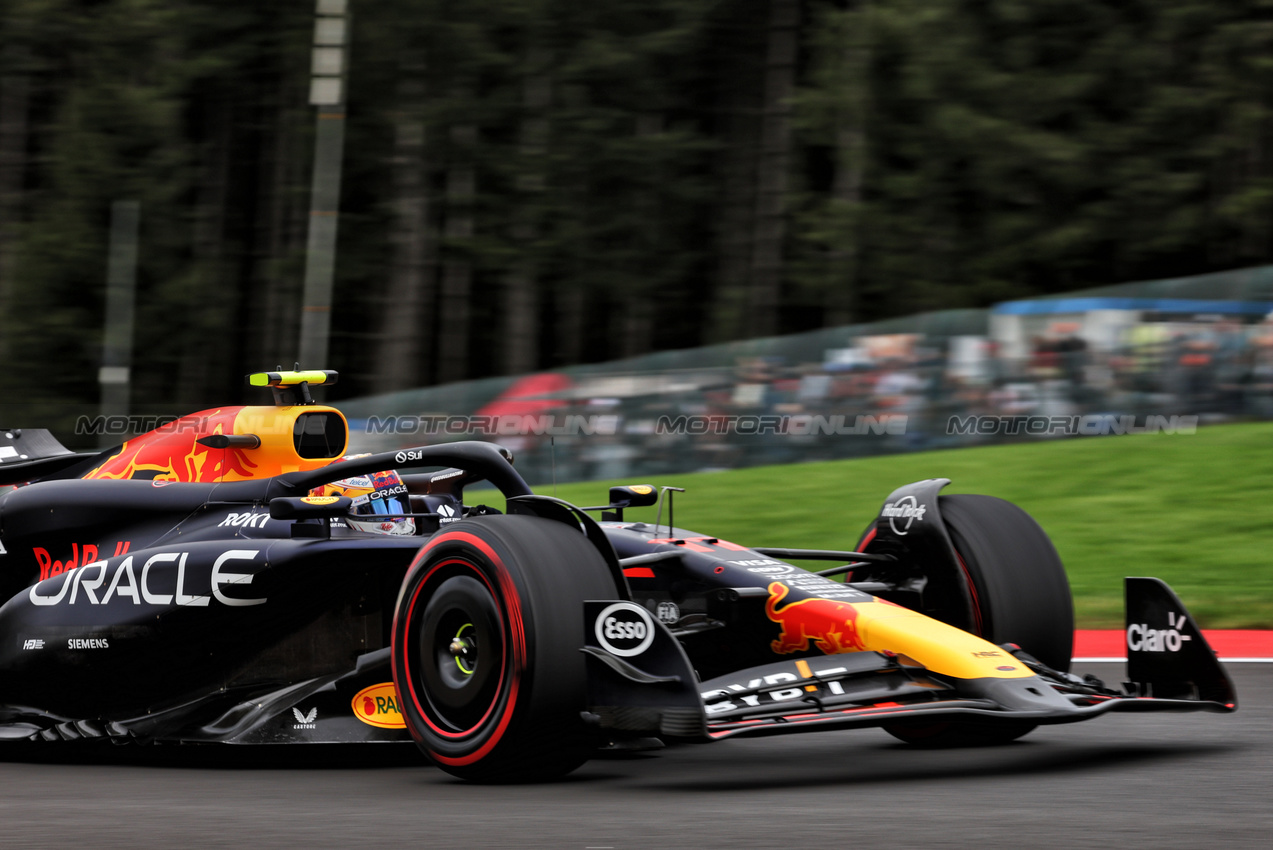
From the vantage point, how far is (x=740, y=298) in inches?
1249

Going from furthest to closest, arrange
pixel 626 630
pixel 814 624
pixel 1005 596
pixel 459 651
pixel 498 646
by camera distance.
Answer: pixel 1005 596 < pixel 814 624 < pixel 459 651 < pixel 498 646 < pixel 626 630

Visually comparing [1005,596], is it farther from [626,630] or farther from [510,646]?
[510,646]

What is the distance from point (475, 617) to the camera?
5.54 metres

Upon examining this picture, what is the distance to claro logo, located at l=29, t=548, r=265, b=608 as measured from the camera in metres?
6.51

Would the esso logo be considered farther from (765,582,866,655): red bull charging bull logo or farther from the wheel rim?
(765,582,866,655): red bull charging bull logo

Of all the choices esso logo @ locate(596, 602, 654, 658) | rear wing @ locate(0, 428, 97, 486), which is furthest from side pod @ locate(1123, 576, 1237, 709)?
rear wing @ locate(0, 428, 97, 486)

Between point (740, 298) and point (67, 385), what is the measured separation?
12.6 metres

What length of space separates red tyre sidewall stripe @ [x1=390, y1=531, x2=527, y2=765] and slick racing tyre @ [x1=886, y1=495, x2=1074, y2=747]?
6.06 feet

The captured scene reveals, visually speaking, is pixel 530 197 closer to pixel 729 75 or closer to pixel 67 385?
pixel 729 75

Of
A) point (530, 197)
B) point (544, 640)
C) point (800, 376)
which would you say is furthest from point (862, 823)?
point (530, 197)

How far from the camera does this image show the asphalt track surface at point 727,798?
4.56m

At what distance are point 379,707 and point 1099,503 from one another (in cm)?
1026

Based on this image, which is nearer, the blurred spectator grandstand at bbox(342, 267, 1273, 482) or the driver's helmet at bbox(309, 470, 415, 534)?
the driver's helmet at bbox(309, 470, 415, 534)

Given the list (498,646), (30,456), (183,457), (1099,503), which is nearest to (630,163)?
(1099,503)
